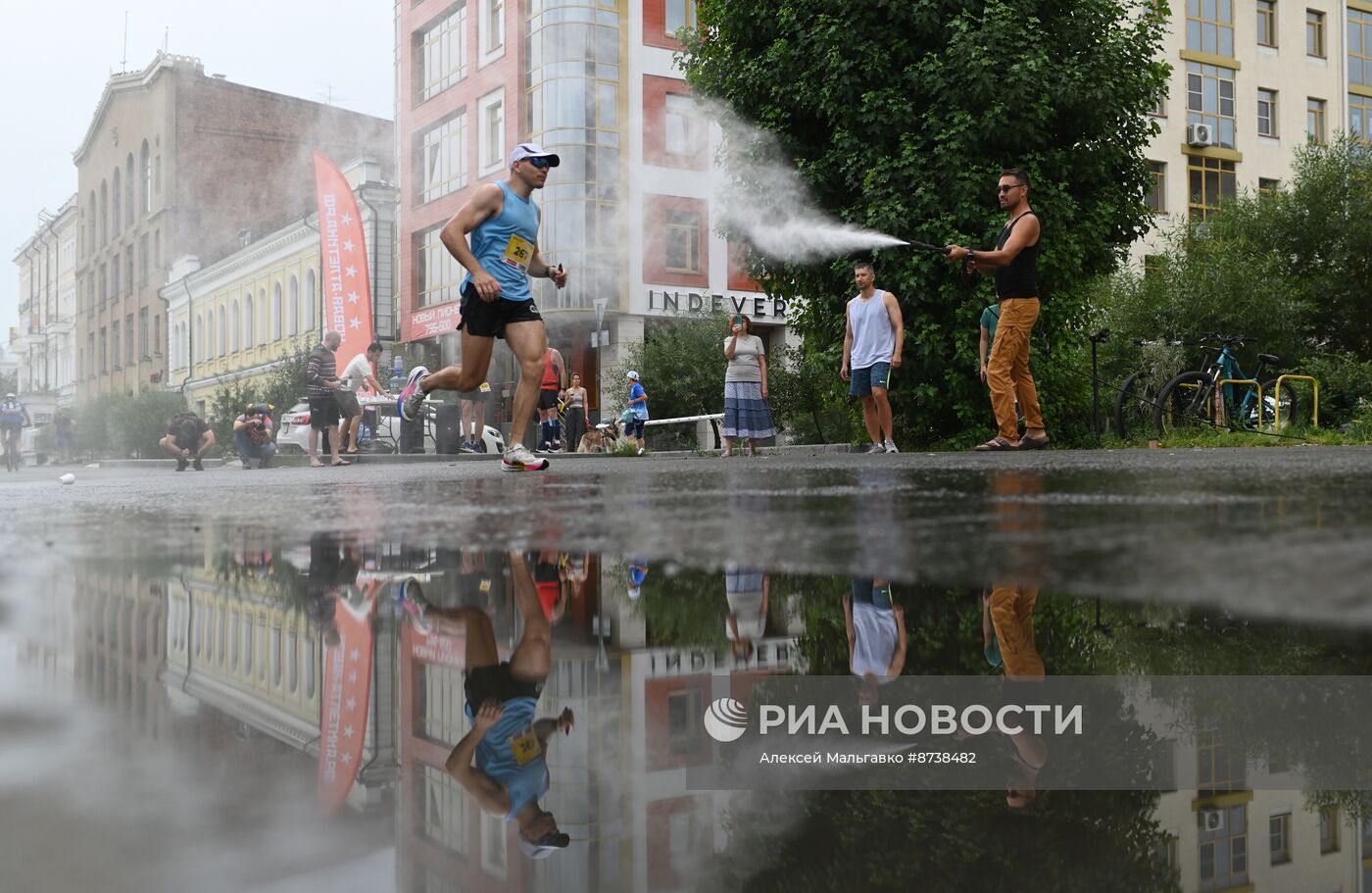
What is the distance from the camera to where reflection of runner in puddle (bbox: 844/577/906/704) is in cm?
141

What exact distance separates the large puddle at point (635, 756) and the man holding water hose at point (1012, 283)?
→ 728cm

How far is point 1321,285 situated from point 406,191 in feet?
85.9

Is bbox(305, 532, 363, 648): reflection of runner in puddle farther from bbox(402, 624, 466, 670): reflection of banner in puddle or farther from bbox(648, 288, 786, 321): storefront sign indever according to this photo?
bbox(648, 288, 786, 321): storefront sign indever

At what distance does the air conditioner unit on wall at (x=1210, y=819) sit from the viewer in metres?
1.01

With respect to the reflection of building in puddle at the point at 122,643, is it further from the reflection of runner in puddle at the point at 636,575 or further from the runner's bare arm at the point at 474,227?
the runner's bare arm at the point at 474,227

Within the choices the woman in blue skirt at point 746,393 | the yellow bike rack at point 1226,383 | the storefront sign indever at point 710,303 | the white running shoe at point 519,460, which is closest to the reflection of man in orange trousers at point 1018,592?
the white running shoe at point 519,460

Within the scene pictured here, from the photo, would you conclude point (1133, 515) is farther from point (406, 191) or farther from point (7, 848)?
point (406, 191)

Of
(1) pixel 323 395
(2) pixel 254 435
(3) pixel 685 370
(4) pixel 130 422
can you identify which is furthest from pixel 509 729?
(4) pixel 130 422

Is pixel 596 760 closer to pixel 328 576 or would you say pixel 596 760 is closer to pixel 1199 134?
pixel 328 576

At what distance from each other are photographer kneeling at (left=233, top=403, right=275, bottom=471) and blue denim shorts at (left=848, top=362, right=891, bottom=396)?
10.1 meters

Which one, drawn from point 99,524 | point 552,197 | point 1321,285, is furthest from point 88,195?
point 99,524

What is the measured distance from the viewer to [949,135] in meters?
13.2

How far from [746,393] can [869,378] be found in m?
3.25

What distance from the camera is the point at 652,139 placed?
32781 millimetres
